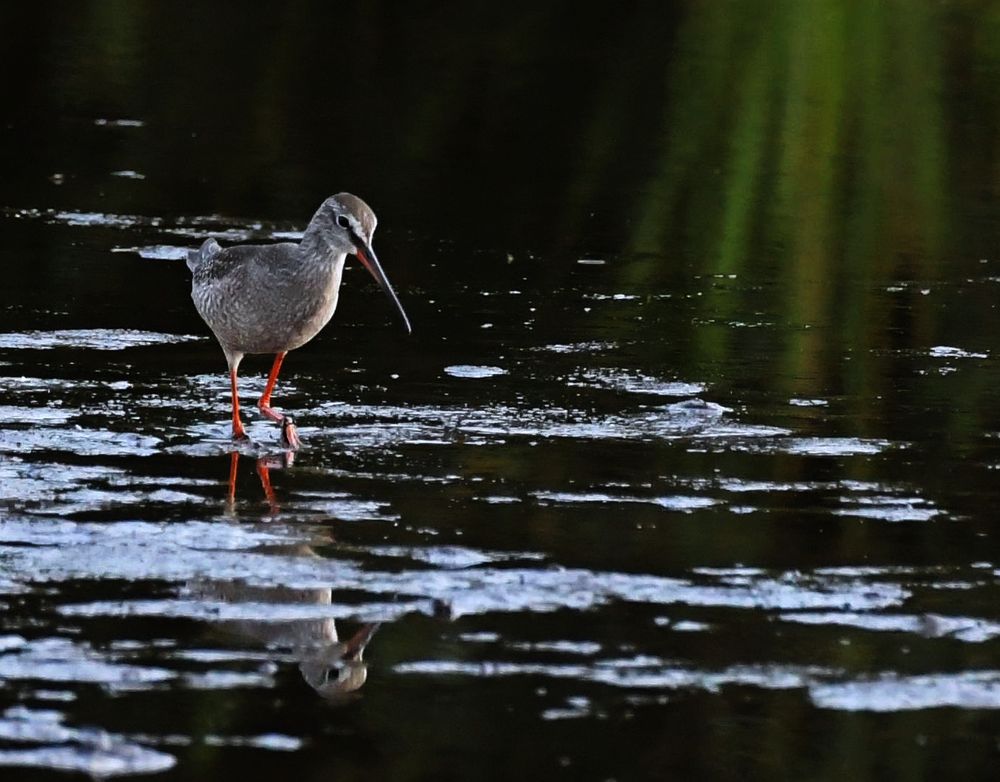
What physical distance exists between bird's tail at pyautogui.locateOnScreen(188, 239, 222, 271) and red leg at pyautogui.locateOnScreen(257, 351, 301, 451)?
65cm

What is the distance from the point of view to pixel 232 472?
7809 mm

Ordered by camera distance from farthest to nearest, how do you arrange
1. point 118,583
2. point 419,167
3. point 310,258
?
1. point 419,167
2. point 310,258
3. point 118,583

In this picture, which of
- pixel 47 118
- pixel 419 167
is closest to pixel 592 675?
pixel 419 167

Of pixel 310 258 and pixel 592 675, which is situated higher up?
pixel 310 258

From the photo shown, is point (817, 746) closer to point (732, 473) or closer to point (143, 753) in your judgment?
point (143, 753)

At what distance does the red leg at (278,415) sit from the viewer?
27.1 ft

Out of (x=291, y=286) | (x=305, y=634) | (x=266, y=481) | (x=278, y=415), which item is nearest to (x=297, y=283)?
(x=291, y=286)

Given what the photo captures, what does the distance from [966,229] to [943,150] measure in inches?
131

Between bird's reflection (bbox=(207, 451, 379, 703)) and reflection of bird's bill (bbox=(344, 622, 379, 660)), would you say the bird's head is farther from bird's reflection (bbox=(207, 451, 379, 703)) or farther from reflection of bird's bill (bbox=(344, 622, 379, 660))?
reflection of bird's bill (bbox=(344, 622, 379, 660))

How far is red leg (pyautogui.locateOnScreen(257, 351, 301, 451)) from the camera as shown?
825 centimetres

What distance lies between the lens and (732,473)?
7.90 m

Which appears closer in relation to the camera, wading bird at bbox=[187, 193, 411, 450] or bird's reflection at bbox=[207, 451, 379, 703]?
bird's reflection at bbox=[207, 451, 379, 703]

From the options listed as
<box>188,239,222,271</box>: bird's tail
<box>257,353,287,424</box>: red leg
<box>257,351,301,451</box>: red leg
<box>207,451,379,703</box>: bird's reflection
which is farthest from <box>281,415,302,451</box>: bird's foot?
<box>207,451,379,703</box>: bird's reflection

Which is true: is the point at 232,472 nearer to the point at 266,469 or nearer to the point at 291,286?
the point at 266,469
